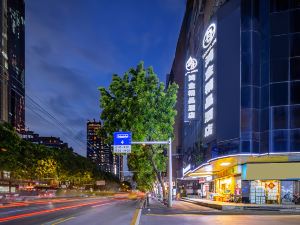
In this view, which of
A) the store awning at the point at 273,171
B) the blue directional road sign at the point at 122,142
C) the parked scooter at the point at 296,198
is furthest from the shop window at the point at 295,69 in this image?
the blue directional road sign at the point at 122,142

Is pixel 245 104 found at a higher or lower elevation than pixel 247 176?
higher

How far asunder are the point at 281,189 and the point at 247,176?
3239 mm

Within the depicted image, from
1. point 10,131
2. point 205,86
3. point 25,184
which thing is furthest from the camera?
point 25,184

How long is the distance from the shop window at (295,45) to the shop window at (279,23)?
80 cm

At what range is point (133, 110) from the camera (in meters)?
40.2

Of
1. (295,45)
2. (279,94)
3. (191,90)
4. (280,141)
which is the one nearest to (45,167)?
(191,90)

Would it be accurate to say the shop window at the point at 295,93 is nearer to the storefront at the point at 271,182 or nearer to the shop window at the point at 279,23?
→ the shop window at the point at 279,23

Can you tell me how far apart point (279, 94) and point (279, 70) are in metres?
1.85

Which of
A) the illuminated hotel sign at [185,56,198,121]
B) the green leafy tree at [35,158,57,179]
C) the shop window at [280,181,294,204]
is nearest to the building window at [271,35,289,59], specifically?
the shop window at [280,181,294,204]

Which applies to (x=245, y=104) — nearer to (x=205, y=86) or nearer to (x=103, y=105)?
(x=205, y=86)

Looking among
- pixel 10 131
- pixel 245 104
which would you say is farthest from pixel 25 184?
pixel 245 104

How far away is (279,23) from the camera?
36.7 metres

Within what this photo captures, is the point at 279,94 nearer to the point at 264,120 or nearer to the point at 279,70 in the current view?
the point at 279,70

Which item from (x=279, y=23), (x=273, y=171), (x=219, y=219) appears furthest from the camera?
(x=273, y=171)
